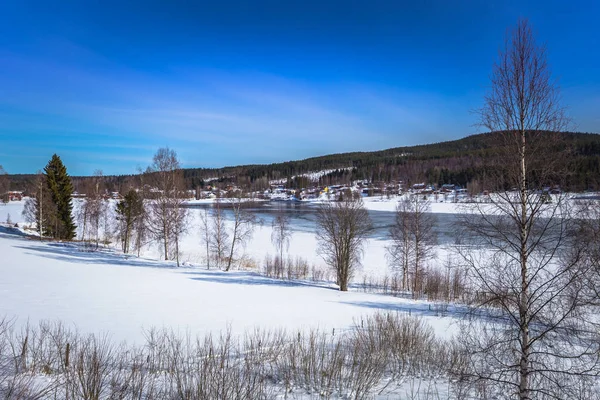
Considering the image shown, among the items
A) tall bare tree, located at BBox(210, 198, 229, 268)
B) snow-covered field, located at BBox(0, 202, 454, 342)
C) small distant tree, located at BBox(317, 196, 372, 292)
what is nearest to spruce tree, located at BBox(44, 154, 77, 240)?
snow-covered field, located at BBox(0, 202, 454, 342)

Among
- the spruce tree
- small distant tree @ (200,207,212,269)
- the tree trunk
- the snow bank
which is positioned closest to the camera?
the tree trunk

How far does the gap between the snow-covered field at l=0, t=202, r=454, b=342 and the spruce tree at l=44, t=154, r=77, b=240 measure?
574 inches

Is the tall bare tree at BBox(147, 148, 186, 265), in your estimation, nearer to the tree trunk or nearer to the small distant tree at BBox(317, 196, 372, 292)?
the small distant tree at BBox(317, 196, 372, 292)

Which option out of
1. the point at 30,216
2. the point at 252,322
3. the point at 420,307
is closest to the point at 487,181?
the point at 252,322

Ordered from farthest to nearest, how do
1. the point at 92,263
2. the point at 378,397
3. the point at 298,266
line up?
1. the point at 298,266
2. the point at 92,263
3. the point at 378,397

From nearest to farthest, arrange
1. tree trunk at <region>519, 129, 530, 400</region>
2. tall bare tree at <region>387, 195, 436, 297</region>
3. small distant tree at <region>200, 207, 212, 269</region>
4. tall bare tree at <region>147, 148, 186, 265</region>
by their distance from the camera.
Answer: tree trunk at <region>519, 129, 530, 400</region>
tall bare tree at <region>387, 195, 436, 297</region>
tall bare tree at <region>147, 148, 186, 265</region>
small distant tree at <region>200, 207, 212, 269</region>

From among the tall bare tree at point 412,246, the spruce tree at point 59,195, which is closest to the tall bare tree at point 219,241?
the tall bare tree at point 412,246

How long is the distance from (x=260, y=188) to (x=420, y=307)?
16533cm

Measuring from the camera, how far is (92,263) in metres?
26.0

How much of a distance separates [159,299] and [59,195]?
34.2 metres

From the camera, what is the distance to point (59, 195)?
41.4 metres

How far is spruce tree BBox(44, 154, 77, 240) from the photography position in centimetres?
4135

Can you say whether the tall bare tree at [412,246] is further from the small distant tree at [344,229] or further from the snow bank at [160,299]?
the snow bank at [160,299]

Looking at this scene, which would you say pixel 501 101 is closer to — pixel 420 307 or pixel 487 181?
pixel 487 181
